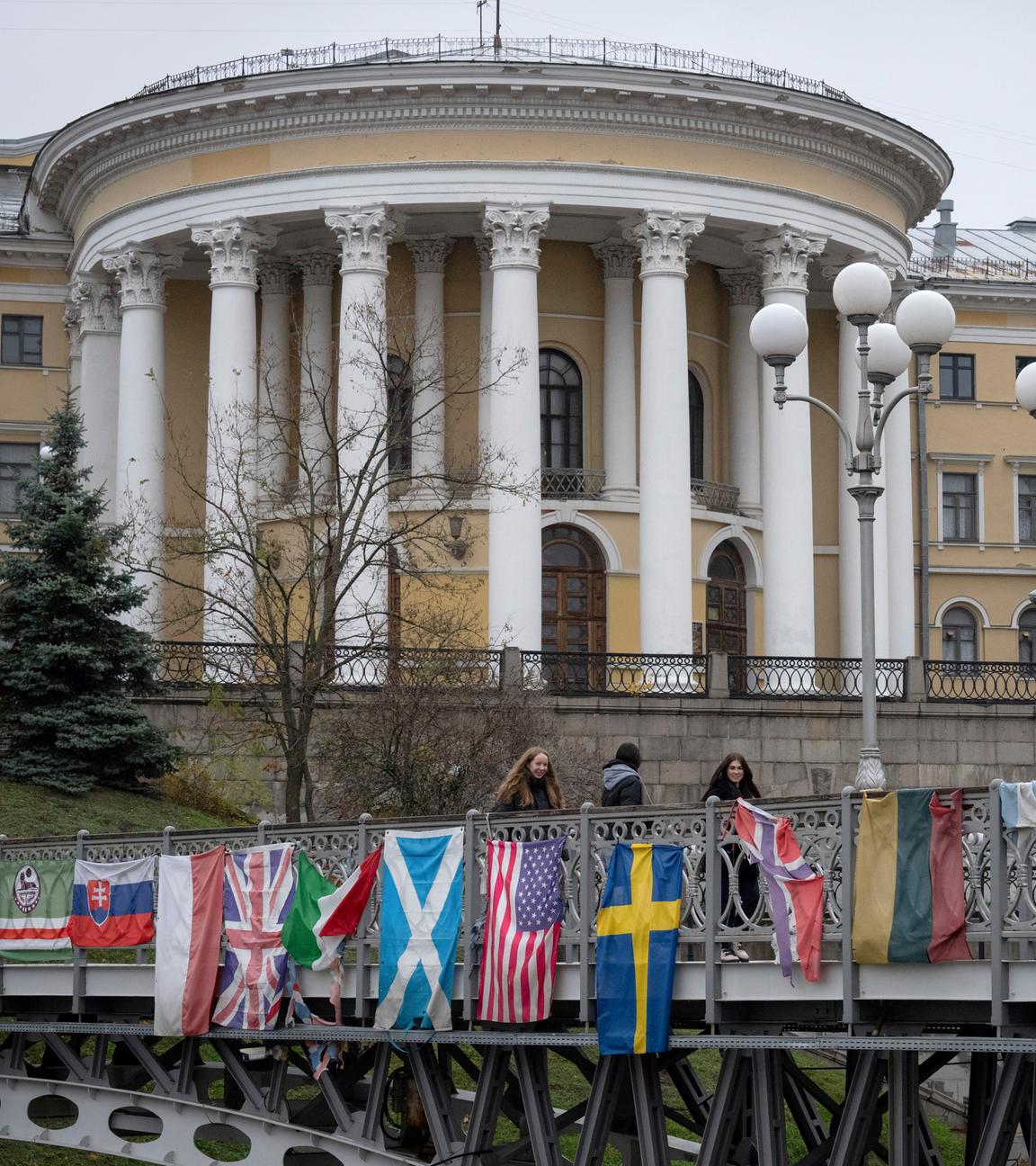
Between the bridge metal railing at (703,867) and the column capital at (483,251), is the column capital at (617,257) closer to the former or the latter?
the column capital at (483,251)

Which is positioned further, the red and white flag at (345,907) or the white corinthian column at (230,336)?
the white corinthian column at (230,336)

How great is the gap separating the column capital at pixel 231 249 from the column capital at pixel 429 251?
3.14 metres

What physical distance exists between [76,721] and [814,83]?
1979 centimetres

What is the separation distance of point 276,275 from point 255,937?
30.1 meters

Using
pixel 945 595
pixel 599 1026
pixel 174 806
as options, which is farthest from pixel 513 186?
pixel 599 1026

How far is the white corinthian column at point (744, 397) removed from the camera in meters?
48.7

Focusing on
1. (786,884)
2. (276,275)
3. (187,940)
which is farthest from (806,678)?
(786,884)

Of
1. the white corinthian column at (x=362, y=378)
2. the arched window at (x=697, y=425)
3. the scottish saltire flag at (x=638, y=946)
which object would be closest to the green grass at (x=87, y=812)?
the white corinthian column at (x=362, y=378)

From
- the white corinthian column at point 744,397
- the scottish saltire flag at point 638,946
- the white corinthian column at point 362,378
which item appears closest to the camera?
the scottish saltire flag at point 638,946

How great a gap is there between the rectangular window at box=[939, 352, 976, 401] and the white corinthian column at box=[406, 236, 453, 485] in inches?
620

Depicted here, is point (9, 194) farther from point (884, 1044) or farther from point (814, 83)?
point (884, 1044)

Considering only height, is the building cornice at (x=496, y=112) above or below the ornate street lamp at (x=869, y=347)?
above

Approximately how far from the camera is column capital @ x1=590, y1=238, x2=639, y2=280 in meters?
46.8

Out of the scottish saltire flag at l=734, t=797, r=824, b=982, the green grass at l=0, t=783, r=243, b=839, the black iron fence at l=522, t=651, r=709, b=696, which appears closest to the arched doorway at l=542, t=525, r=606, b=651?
the black iron fence at l=522, t=651, r=709, b=696
